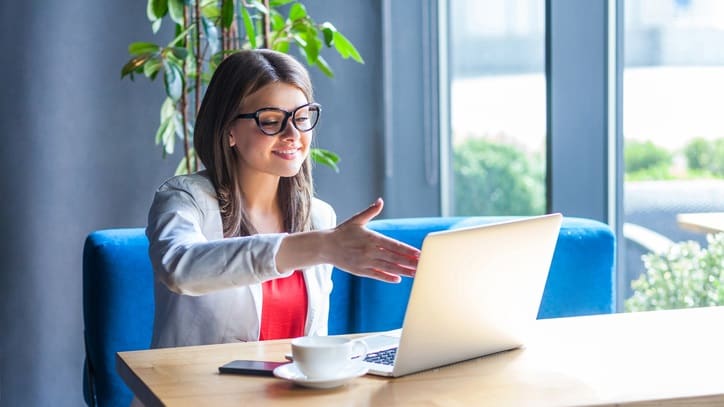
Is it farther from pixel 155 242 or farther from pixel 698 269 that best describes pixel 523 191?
pixel 155 242

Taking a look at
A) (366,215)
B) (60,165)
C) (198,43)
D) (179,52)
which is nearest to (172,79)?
(179,52)

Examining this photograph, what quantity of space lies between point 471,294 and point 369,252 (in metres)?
0.18

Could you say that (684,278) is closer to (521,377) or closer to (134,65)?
(521,377)

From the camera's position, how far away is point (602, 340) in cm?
175

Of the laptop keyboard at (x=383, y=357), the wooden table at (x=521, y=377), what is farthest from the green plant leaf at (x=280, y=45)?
the laptop keyboard at (x=383, y=357)

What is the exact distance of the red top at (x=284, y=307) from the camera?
6.91ft

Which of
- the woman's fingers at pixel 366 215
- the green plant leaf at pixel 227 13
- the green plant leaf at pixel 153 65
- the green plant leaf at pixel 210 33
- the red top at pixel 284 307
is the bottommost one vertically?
the red top at pixel 284 307

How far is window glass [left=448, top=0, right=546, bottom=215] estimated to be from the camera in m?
3.69

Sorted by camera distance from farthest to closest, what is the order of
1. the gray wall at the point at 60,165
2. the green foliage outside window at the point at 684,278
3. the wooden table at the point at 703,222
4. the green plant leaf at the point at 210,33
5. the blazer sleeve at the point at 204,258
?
the gray wall at the point at 60,165 → the green plant leaf at the point at 210,33 → the green foliage outside window at the point at 684,278 → the wooden table at the point at 703,222 → the blazer sleeve at the point at 204,258

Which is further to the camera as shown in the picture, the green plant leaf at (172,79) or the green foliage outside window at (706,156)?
the green plant leaf at (172,79)

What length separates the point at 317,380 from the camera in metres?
1.38

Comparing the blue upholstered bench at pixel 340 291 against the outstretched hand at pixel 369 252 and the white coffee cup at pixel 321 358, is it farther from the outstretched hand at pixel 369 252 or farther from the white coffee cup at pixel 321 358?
the white coffee cup at pixel 321 358

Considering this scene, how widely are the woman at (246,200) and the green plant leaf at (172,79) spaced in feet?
3.03

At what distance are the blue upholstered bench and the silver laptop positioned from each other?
94cm
